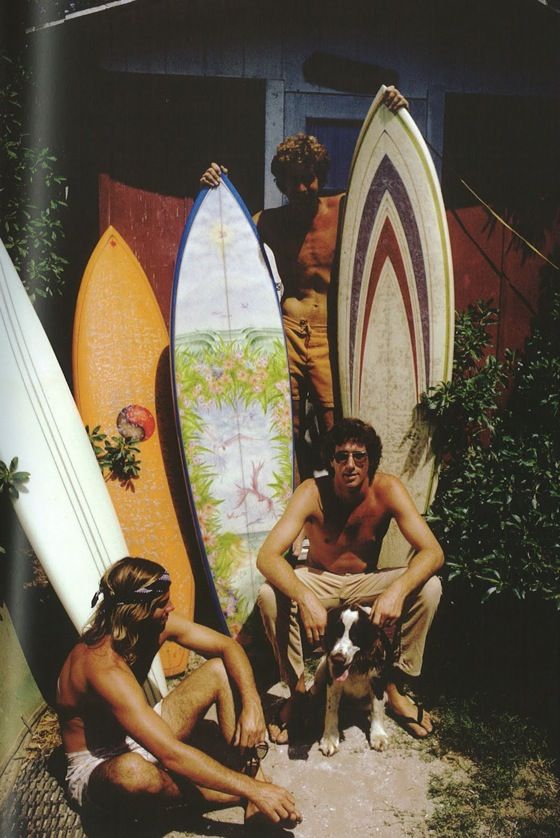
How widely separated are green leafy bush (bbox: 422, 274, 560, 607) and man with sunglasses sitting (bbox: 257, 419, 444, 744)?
0.25 m

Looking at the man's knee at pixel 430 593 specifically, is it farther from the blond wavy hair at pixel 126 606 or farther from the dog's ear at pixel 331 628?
the blond wavy hair at pixel 126 606

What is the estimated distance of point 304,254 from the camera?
9.79ft

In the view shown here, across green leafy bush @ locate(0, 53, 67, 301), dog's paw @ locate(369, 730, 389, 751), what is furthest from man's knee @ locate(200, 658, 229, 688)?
green leafy bush @ locate(0, 53, 67, 301)

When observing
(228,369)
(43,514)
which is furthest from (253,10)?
(43,514)

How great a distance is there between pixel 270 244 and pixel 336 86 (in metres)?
0.71

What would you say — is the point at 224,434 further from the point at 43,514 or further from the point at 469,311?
the point at 469,311

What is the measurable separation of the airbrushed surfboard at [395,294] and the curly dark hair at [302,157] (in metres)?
0.13

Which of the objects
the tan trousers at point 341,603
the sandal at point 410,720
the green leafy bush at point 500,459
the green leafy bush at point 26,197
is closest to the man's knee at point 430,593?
the tan trousers at point 341,603

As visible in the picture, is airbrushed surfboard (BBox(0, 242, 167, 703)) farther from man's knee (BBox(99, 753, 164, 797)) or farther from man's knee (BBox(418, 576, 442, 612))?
man's knee (BBox(418, 576, 442, 612))

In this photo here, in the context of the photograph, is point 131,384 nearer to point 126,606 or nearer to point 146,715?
point 126,606

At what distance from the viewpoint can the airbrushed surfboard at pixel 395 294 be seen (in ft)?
9.36

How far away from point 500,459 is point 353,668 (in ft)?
3.43

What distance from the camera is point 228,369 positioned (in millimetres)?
2928

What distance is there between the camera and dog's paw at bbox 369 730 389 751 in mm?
2512
